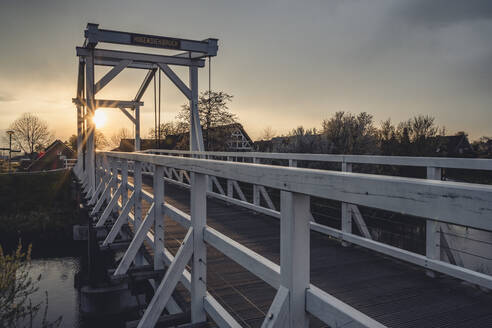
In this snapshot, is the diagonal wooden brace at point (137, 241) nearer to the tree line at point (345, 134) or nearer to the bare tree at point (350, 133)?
the tree line at point (345, 134)

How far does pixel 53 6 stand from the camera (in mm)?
16047

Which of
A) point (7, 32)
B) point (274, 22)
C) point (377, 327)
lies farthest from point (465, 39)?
point (7, 32)

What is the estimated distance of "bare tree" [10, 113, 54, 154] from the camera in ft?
148

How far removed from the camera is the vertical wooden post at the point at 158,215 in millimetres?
3113

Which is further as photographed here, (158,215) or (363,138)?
(363,138)

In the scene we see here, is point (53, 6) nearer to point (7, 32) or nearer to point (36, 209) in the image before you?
point (7, 32)

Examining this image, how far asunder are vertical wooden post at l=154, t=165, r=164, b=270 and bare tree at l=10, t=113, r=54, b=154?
4794 cm

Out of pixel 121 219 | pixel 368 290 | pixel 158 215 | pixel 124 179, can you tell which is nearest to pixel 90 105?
pixel 124 179

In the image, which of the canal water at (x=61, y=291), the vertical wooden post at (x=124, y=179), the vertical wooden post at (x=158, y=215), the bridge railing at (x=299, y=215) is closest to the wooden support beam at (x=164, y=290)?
the bridge railing at (x=299, y=215)

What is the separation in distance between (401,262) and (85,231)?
618 centimetres

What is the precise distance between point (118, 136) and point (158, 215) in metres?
49.9

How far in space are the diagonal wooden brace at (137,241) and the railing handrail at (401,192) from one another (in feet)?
7.27

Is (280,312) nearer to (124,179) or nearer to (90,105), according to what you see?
(124,179)

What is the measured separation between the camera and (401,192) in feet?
2.87
